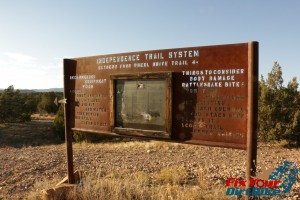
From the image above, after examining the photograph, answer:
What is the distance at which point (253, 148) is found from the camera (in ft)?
17.5

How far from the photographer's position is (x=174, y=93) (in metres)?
6.25

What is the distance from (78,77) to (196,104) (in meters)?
3.21

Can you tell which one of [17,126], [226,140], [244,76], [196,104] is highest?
[244,76]

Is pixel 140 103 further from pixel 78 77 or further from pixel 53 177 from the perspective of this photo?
pixel 53 177

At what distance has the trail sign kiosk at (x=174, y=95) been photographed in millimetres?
5492

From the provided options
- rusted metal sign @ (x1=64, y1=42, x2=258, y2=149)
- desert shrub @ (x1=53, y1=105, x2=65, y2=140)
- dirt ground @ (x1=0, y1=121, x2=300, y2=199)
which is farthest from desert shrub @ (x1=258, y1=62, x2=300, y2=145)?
desert shrub @ (x1=53, y1=105, x2=65, y2=140)

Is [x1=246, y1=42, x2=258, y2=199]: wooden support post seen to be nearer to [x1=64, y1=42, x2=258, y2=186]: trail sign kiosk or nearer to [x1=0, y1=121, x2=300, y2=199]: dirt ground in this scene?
[x1=64, y1=42, x2=258, y2=186]: trail sign kiosk

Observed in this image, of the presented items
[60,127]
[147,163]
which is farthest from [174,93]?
[60,127]

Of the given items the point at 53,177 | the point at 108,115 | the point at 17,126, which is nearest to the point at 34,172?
the point at 53,177
